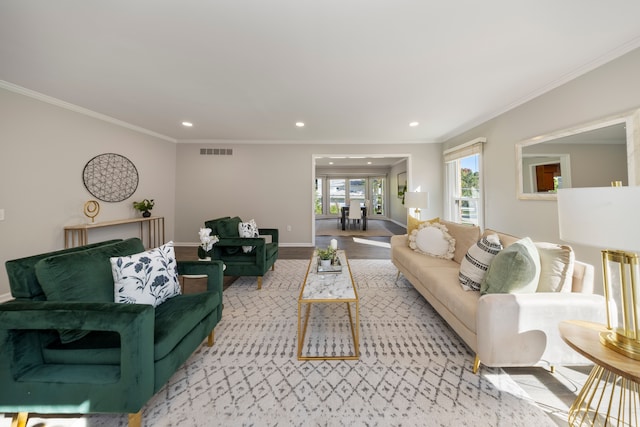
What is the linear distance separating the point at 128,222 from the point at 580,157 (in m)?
6.53

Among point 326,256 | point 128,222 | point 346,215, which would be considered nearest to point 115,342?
point 326,256

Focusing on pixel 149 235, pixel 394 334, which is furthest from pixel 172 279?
pixel 149 235

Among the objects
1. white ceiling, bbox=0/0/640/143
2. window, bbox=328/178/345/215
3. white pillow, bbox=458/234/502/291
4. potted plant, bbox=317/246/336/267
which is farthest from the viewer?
window, bbox=328/178/345/215

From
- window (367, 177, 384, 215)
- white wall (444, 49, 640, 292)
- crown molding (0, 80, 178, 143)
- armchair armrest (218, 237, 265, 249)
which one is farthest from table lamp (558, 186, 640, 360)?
window (367, 177, 384, 215)

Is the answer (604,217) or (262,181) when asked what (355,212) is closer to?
(262,181)

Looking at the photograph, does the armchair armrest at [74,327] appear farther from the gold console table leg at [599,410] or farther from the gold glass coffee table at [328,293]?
the gold console table leg at [599,410]

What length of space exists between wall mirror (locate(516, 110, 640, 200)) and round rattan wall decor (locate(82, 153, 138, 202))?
6.47m

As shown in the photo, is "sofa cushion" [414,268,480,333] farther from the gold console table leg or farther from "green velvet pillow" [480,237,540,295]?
the gold console table leg

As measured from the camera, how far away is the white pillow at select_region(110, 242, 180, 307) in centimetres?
144

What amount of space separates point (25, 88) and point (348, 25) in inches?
157

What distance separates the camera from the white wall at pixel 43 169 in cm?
277

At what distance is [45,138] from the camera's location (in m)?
3.12

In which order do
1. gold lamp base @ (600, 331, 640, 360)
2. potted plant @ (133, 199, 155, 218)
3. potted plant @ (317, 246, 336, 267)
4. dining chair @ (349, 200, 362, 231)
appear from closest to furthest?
gold lamp base @ (600, 331, 640, 360) < potted plant @ (317, 246, 336, 267) < potted plant @ (133, 199, 155, 218) < dining chair @ (349, 200, 362, 231)

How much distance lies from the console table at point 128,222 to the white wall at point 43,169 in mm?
120
